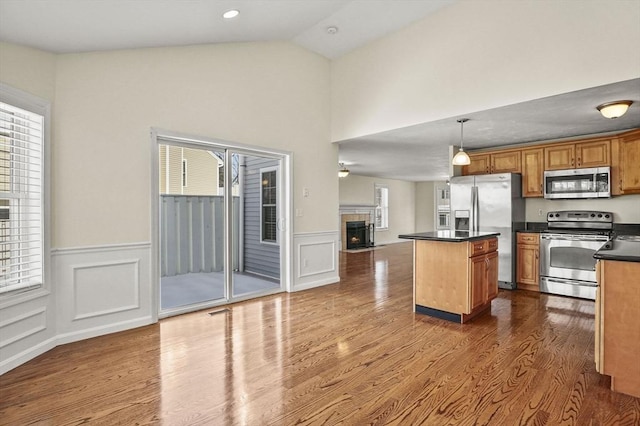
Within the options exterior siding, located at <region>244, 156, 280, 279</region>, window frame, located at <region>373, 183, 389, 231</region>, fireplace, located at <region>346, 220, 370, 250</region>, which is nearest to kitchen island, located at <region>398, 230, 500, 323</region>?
exterior siding, located at <region>244, 156, 280, 279</region>

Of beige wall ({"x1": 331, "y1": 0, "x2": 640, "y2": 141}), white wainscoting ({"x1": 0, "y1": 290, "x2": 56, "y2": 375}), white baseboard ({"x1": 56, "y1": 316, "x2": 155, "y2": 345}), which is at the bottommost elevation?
white baseboard ({"x1": 56, "y1": 316, "x2": 155, "y2": 345})

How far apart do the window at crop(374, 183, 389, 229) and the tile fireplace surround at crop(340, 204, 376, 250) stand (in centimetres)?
63

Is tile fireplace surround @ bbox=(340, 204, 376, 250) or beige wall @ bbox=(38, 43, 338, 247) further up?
beige wall @ bbox=(38, 43, 338, 247)

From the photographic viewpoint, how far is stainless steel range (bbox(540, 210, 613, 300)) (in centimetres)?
451

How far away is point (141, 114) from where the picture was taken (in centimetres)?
354

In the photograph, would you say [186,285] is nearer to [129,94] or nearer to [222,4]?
[129,94]

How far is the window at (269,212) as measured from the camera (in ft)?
16.5

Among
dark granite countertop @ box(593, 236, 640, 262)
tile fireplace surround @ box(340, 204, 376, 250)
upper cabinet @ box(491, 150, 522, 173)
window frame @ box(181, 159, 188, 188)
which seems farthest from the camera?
tile fireplace surround @ box(340, 204, 376, 250)

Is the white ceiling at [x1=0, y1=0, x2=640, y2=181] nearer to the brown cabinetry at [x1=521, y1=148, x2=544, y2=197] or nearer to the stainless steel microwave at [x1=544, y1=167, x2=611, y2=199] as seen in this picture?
the brown cabinetry at [x1=521, y1=148, x2=544, y2=197]

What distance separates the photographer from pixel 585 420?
1.92m

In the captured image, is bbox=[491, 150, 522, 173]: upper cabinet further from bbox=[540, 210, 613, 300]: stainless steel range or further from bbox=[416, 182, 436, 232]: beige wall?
bbox=[416, 182, 436, 232]: beige wall

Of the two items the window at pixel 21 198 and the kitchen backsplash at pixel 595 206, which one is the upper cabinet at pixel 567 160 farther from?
the window at pixel 21 198

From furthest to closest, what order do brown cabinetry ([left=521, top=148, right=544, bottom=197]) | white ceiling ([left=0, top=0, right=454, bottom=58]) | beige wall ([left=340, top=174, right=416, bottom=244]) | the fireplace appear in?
beige wall ([left=340, top=174, right=416, bottom=244]), the fireplace, brown cabinetry ([left=521, top=148, right=544, bottom=197]), white ceiling ([left=0, top=0, right=454, bottom=58])

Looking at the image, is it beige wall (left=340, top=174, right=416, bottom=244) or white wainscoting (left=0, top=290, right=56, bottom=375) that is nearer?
white wainscoting (left=0, top=290, right=56, bottom=375)
